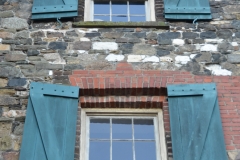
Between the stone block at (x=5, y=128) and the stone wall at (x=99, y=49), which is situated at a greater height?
the stone wall at (x=99, y=49)

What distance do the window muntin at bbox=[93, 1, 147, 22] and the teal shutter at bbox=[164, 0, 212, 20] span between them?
0.45 m

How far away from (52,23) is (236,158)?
10.9 feet

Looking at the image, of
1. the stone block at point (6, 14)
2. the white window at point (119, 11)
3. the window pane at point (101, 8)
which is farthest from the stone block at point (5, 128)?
the window pane at point (101, 8)

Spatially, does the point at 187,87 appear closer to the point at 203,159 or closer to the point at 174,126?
the point at 174,126

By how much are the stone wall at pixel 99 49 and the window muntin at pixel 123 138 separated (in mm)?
758

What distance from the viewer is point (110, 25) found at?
6.73 metres

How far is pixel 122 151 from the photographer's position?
5.56 meters

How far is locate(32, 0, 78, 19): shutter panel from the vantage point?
685 cm

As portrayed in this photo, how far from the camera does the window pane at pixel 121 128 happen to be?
18.9 feet

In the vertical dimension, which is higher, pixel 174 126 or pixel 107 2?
pixel 107 2

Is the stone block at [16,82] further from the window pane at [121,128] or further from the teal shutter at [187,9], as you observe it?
the teal shutter at [187,9]

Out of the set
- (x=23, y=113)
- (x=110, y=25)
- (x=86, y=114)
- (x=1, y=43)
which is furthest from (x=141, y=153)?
(x=1, y=43)

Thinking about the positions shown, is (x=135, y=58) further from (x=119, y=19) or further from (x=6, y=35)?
(x=6, y=35)

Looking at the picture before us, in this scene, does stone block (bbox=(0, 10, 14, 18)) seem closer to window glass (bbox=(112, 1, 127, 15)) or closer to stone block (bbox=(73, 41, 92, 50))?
stone block (bbox=(73, 41, 92, 50))
